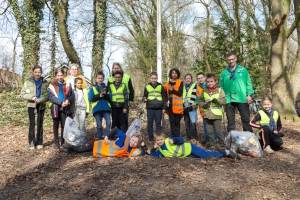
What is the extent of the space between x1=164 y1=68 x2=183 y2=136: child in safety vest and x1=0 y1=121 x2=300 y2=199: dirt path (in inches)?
81.4

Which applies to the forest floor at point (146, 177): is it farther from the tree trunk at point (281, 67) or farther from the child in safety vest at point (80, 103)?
the tree trunk at point (281, 67)

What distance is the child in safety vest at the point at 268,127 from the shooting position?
6.48m

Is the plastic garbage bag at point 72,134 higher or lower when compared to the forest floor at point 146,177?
higher

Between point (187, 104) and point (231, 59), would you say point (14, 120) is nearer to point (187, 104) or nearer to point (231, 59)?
point (187, 104)

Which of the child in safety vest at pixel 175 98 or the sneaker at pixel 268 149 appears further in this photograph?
the child in safety vest at pixel 175 98

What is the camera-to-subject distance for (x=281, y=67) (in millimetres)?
12117

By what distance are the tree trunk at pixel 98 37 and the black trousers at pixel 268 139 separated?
10.2m

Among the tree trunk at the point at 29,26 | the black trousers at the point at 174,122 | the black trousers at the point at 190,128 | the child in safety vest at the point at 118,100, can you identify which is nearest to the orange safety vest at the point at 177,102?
the black trousers at the point at 174,122

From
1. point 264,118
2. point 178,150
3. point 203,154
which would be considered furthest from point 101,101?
point 264,118

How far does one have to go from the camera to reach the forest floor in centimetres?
410

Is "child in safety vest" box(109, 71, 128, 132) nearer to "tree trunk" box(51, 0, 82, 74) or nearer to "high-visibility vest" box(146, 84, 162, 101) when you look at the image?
"high-visibility vest" box(146, 84, 162, 101)

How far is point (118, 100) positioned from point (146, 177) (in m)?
2.81

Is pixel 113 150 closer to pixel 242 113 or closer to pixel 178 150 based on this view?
pixel 178 150

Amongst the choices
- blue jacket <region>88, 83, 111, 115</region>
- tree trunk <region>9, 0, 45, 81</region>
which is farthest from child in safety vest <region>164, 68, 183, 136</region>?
tree trunk <region>9, 0, 45, 81</region>
